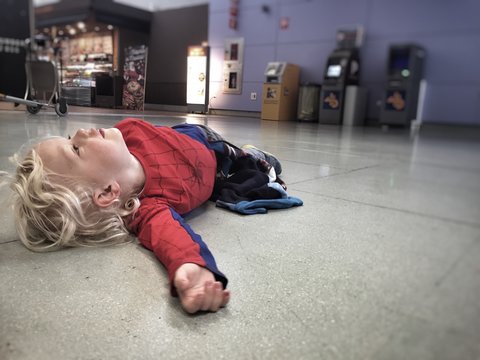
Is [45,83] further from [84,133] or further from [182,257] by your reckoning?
[182,257]

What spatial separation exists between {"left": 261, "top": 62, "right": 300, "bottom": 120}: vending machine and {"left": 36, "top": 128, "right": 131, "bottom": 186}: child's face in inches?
15.2

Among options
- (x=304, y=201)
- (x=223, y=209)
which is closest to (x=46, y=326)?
(x=223, y=209)

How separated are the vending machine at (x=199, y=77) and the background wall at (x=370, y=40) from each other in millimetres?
21

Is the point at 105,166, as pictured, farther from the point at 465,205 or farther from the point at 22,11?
the point at 465,205

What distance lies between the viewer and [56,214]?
63cm

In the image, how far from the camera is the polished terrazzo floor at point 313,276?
0.13m

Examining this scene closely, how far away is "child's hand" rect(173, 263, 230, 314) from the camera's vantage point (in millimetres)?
438

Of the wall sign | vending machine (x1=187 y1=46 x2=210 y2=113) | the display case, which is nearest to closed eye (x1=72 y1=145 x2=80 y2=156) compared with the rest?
the display case

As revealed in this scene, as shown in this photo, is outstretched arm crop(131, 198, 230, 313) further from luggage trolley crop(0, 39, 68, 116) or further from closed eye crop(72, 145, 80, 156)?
luggage trolley crop(0, 39, 68, 116)

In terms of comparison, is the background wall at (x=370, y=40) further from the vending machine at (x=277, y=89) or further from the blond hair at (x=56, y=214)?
the blond hair at (x=56, y=214)

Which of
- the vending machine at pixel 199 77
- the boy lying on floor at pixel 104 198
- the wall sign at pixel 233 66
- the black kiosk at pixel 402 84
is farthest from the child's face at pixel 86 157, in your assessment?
the black kiosk at pixel 402 84

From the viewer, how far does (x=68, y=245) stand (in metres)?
0.64

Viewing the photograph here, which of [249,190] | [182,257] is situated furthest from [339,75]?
[249,190]

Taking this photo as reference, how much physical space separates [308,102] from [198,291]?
0.25m
